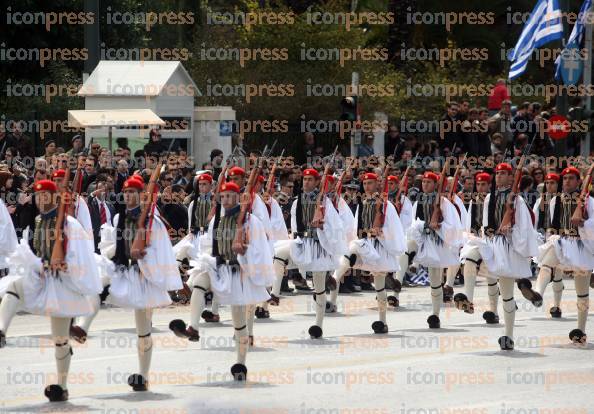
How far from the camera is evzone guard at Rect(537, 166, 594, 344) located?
19547 mm

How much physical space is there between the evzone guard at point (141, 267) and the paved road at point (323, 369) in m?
0.58

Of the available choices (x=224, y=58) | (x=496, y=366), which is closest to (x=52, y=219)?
(x=496, y=366)

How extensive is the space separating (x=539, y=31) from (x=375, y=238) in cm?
1581

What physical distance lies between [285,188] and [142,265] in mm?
11626

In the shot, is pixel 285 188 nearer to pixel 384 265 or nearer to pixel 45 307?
pixel 384 265

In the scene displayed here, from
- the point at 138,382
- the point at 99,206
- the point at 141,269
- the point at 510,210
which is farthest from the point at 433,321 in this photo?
the point at 138,382

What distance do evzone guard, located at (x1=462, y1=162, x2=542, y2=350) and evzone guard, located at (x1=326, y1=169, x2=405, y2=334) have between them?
2.18m

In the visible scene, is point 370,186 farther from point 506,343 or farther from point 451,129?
point 451,129

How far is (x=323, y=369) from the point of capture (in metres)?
17.1

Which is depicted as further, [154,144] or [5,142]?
[154,144]

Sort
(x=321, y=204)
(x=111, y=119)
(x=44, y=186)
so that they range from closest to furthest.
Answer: (x=44, y=186), (x=321, y=204), (x=111, y=119)

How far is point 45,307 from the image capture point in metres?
14.5

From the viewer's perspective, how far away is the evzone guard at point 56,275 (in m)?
14.6

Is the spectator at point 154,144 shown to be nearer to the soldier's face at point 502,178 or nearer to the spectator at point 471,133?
the spectator at point 471,133
